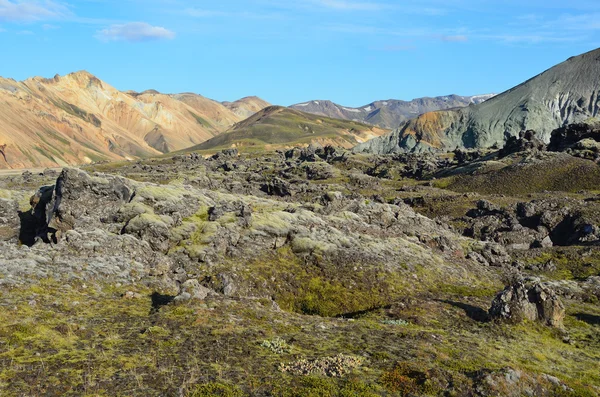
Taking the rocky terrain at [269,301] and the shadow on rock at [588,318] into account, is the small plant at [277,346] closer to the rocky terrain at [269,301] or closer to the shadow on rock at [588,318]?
the rocky terrain at [269,301]

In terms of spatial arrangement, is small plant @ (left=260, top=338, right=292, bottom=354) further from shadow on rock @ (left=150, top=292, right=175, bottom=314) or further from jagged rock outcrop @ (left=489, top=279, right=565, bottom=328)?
jagged rock outcrop @ (left=489, top=279, right=565, bottom=328)

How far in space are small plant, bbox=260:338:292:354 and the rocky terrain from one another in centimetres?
6

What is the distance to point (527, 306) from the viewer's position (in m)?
29.3

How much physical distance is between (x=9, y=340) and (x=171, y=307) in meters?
7.61

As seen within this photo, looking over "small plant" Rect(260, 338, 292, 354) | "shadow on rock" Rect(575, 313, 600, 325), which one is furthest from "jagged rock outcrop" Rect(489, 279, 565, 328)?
"small plant" Rect(260, 338, 292, 354)

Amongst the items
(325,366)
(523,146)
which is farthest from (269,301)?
(523,146)

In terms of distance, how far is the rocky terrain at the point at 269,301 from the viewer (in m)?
17.5

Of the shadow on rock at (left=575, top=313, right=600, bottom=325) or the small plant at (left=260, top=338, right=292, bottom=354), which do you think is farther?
the shadow on rock at (left=575, top=313, right=600, bottom=325)

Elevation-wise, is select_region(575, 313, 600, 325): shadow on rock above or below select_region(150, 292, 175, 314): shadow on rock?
below

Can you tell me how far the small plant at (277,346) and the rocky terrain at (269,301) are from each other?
64 millimetres

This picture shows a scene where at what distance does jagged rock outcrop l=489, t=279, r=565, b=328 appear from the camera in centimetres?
2889

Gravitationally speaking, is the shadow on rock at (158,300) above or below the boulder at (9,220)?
below

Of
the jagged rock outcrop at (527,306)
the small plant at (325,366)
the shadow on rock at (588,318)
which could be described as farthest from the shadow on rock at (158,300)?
the shadow on rock at (588,318)

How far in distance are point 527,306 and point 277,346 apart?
59.3 ft
